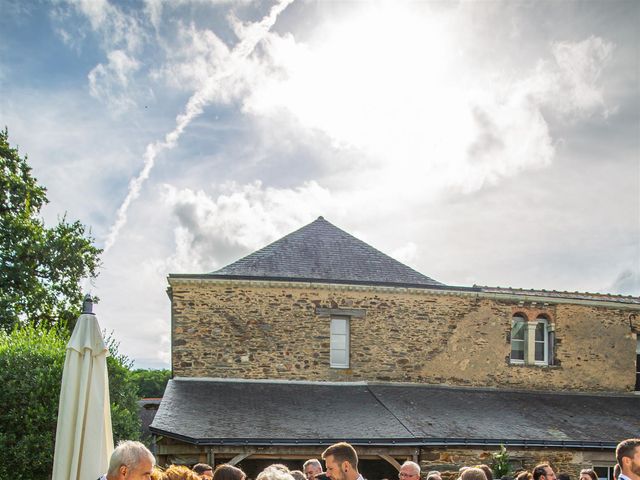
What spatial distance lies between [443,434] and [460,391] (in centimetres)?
372

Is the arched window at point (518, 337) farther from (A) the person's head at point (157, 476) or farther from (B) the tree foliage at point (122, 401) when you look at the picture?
(A) the person's head at point (157, 476)

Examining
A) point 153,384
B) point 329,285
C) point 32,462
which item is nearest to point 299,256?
point 329,285

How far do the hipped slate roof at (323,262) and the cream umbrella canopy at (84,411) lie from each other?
11.4m

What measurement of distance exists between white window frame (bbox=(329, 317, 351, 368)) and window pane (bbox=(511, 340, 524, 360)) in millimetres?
5306

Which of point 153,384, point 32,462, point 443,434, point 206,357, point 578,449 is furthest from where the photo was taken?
point 153,384

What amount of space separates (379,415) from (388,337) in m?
3.26

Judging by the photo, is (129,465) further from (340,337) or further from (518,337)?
(518,337)

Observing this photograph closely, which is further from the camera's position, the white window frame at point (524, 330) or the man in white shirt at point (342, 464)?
the white window frame at point (524, 330)

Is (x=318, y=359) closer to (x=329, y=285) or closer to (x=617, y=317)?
(x=329, y=285)

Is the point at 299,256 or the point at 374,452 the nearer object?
the point at 374,452

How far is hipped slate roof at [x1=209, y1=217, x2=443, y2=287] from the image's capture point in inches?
769

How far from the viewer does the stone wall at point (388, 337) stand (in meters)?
18.5

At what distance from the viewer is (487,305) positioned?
20406 millimetres

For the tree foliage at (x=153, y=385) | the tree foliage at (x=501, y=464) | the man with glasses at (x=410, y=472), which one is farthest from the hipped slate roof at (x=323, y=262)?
the tree foliage at (x=153, y=385)
